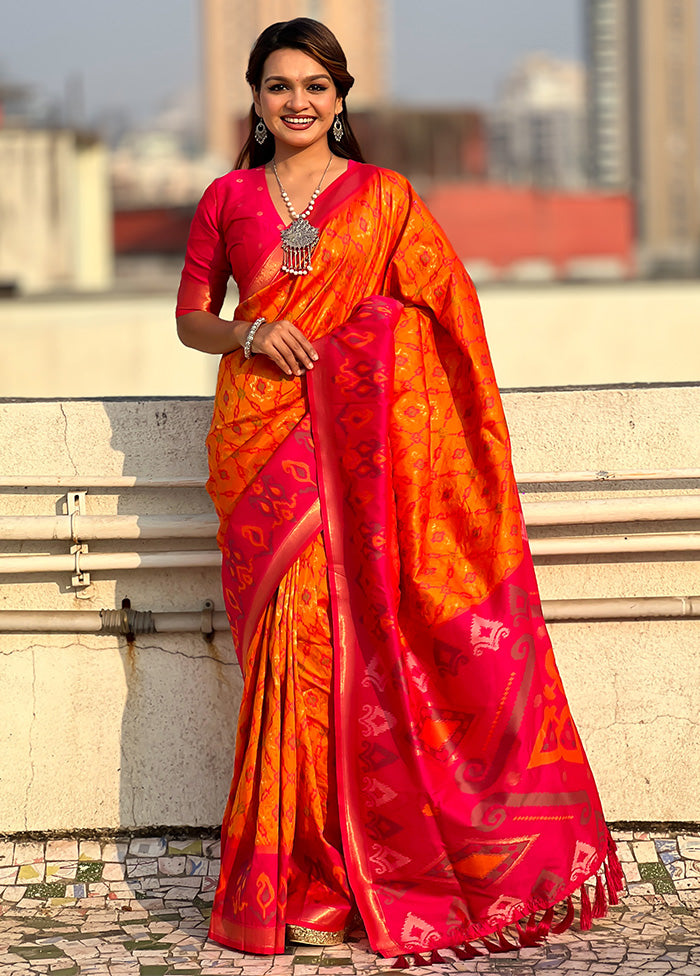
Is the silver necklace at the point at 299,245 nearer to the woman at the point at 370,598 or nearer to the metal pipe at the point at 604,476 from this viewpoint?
the woman at the point at 370,598

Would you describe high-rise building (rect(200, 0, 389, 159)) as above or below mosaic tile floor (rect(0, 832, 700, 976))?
above

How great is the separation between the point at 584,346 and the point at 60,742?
26.8 ft

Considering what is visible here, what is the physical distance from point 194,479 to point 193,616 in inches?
12.1

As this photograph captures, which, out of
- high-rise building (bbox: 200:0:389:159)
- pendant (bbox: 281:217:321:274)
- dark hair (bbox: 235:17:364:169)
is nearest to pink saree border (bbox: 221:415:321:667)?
pendant (bbox: 281:217:321:274)

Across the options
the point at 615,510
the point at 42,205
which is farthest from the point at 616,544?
the point at 42,205

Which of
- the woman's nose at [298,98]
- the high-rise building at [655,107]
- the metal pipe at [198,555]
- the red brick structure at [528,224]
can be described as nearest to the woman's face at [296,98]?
the woman's nose at [298,98]

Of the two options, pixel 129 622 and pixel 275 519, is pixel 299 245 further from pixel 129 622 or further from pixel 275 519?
pixel 129 622

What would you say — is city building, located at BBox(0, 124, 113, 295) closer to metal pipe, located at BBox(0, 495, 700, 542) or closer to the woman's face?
metal pipe, located at BBox(0, 495, 700, 542)

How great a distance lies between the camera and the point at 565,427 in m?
2.92

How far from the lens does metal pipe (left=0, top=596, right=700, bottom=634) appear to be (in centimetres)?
287

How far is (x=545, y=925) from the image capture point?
2510 millimetres

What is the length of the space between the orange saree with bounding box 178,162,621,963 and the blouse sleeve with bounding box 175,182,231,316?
Answer: 2.4 inches

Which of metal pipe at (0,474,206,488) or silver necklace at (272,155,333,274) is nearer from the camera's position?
silver necklace at (272,155,333,274)

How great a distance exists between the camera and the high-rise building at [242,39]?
7550cm
